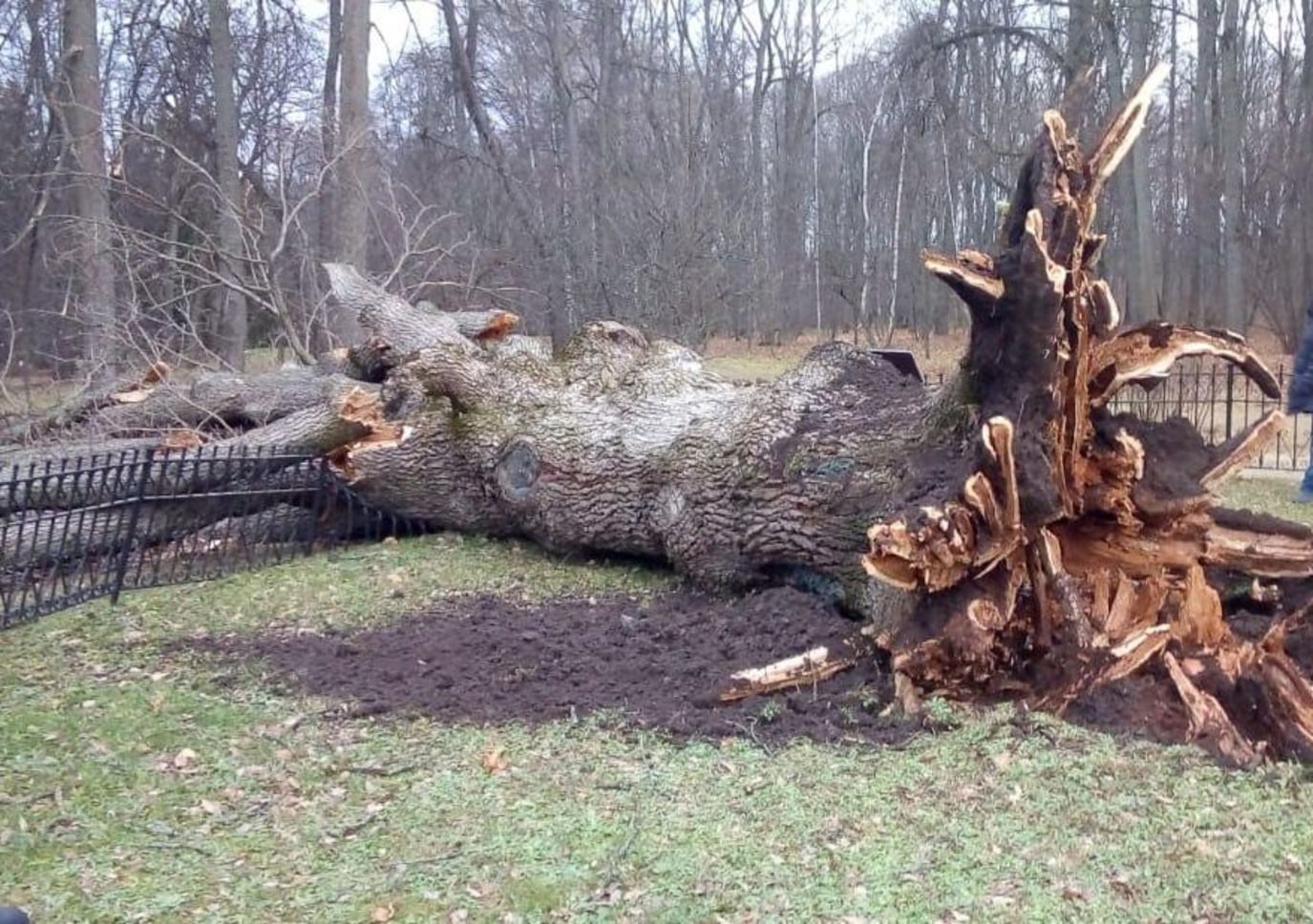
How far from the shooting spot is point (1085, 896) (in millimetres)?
3049

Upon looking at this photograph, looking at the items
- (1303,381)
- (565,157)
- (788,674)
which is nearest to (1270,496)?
(1303,381)

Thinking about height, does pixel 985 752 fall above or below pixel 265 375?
below

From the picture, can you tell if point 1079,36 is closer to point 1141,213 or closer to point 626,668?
→ point 1141,213

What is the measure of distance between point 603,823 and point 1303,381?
Answer: 22.6 feet

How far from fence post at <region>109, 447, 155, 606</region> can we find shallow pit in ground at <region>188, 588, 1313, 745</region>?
3.42 feet

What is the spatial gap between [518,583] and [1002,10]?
18498mm

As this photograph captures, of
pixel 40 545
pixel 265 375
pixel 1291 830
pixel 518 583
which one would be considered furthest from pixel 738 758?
pixel 265 375

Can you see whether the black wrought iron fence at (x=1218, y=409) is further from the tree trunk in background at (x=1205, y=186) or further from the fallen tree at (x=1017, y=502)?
the tree trunk in background at (x=1205, y=186)

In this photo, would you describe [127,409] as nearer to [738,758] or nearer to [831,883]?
[738,758]

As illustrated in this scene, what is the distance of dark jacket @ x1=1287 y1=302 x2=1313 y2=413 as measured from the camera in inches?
328

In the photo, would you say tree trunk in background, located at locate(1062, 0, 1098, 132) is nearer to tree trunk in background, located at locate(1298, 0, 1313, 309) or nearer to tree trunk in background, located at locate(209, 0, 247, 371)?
tree trunk in background, located at locate(1298, 0, 1313, 309)

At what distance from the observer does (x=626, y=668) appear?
4.99 metres

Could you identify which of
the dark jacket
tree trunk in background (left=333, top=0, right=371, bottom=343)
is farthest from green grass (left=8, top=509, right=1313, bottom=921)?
tree trunk in background (left=333, top=0, right=371, bottom=343)

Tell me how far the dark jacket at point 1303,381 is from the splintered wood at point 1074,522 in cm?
408
